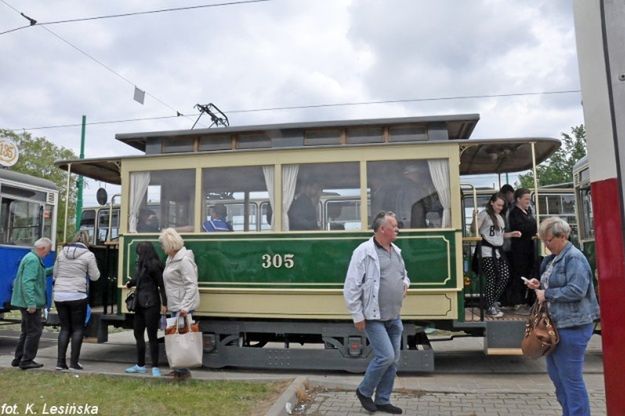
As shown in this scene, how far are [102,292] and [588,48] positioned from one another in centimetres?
775

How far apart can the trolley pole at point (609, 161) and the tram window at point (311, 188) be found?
4774 millimetres

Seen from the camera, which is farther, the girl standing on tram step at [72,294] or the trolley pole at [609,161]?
the girl standing on tram step at [72,294]

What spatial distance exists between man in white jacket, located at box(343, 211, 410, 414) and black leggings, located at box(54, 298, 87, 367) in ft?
11.8

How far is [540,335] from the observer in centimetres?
385

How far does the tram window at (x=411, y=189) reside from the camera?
6402 mm

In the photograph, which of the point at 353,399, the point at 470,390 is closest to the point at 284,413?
the point at 353,399

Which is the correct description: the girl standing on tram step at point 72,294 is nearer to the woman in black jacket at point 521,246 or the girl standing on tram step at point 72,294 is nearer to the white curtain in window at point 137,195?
the white curtain in window at point 137,195

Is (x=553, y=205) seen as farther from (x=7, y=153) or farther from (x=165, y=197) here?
(x=7, y=153)

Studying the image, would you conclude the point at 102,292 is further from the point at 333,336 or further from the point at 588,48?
the point at 588,48

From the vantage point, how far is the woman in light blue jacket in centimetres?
373

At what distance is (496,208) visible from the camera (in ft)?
22.2

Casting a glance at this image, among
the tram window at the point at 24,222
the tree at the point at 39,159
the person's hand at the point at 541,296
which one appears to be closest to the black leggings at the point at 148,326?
the tram window at the point at 24,222

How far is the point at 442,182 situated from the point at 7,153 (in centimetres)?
756

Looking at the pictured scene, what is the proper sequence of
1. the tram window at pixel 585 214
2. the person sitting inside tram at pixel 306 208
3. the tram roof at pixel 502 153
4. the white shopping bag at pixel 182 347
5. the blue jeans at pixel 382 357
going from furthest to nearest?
the tram window at pixel 585 214, the person sitting inside tram at pixel 306 208, the tram roof at pixel 502 153, the white shopping bag at pixel 182 347, the blue jeans at pixel 382 357
